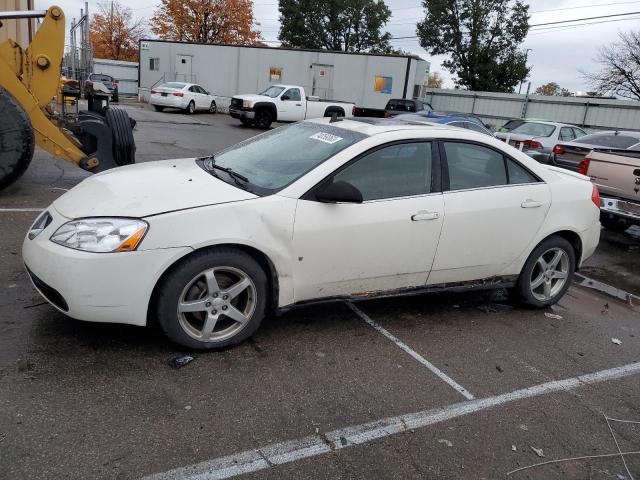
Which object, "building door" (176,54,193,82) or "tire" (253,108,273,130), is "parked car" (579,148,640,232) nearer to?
"tire" (253,108,273,130)

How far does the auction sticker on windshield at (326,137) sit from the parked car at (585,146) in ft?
26.5

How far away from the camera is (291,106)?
75.0 ft

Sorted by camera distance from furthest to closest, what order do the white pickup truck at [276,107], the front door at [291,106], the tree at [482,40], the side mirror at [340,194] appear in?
the tree at [482,40]
the front door at [291,106]
the white pickup truck at [276,107]
the side mirror at [340,194]

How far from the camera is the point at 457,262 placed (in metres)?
4.40

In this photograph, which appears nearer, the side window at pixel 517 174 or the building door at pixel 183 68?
the side window at pixel 517 174

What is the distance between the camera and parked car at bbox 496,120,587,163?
15.5 metres

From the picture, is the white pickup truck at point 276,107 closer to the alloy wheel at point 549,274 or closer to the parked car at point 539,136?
the parked car at point 539,136

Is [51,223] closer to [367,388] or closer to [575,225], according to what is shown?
[367,388]

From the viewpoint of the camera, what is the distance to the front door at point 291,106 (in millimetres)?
22703

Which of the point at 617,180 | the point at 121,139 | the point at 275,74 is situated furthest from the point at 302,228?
the point at 275,74

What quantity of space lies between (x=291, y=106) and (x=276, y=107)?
751 mm

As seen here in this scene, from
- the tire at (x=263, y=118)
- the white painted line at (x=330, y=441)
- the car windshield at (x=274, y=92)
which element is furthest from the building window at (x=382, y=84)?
the white painted line at (x=330, y=441)

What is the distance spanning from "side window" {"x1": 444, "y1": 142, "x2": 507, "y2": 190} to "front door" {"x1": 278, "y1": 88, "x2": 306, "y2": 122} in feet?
61.8

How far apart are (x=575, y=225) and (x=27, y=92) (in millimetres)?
6867
